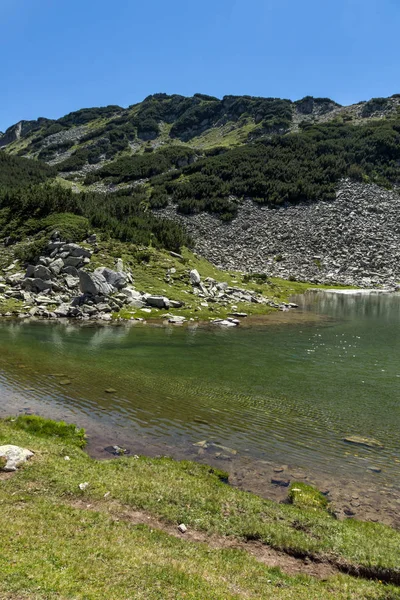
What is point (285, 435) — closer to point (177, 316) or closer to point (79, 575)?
point (79, 575)

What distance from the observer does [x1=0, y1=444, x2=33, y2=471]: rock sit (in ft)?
42.7

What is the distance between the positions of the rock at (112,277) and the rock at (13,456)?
4178 centimetres

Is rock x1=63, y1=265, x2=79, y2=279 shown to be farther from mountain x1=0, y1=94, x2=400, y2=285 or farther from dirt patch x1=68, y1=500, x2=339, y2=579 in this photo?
dirt patch x1=68, y1=500, x2=339, y2=579

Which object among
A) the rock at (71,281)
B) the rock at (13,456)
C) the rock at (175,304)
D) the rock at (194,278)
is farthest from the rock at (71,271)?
the rock at (13,456)

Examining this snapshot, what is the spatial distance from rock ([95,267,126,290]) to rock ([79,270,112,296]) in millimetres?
1726

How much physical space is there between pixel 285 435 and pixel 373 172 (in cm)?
14179

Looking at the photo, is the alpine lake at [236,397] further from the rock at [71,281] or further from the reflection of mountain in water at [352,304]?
the reflection of mountain in water at [352,304]

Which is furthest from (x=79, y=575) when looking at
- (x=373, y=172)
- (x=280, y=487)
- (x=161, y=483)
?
(x=373, y=172)

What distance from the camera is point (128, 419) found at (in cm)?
1892

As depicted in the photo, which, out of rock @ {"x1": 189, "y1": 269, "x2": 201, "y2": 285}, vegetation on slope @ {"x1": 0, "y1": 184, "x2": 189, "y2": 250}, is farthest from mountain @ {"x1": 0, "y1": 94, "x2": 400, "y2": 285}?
rock @ {"x1": 189, "y1": 269, "x2": 201, "y2": 285}

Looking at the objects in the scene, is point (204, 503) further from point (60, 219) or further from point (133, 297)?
point (60, 219)

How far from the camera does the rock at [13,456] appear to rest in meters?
13.0

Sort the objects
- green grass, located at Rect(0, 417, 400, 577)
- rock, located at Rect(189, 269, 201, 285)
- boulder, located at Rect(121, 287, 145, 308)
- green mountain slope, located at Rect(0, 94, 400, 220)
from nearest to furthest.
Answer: green grass, located at Rect(0, 417, 400, 577) < boulder, located at Rect(121, 287, 145, 308) < rock, located at Rect(189, 269, 201, 285) < green mountain slope, located at Rect(0, 94, 400, 220)

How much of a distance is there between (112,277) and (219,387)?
3505cm
